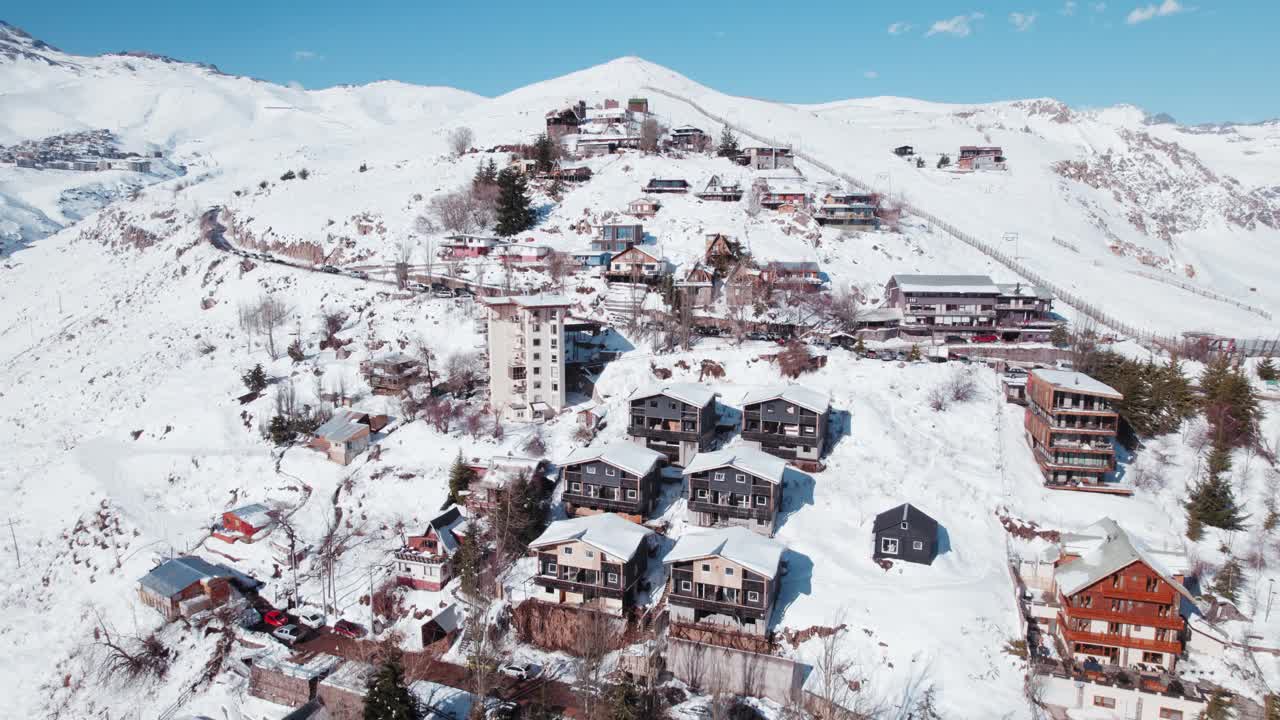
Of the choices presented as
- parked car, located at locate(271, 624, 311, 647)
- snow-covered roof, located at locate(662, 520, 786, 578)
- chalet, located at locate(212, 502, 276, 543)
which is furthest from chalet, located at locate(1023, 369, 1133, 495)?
chalet, located at locate(212, 502, 276, 543)

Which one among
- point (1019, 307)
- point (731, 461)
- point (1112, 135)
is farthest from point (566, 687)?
point (1112, 135)

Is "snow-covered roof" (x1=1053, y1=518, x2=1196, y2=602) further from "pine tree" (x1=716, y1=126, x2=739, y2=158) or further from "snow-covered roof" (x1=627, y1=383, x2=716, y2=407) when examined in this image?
"pine tree" (x1=716, y1=126, x2=739, y2=158)

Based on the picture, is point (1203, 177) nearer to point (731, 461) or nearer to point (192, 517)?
point (731, 461)

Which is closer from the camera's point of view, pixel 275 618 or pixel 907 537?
pixel 275 618

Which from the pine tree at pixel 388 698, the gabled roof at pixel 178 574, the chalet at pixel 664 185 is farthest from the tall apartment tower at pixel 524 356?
the chalet at pixel 664 185

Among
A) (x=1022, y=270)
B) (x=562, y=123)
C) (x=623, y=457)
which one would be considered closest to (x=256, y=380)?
(x=623, y=457)

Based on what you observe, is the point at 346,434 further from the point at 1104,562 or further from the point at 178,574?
the point at 1104,562
